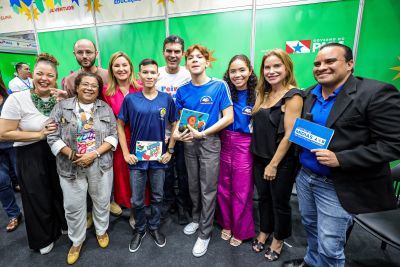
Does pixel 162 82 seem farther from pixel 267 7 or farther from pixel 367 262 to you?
pixel 367 262

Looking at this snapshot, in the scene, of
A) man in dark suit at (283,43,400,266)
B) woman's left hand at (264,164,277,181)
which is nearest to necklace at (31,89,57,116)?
woman's left hand at (264,164,277,181)

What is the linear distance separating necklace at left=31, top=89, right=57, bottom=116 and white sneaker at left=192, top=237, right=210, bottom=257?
1875mm

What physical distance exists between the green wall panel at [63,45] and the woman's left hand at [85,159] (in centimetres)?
328

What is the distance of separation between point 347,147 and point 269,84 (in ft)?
2.75

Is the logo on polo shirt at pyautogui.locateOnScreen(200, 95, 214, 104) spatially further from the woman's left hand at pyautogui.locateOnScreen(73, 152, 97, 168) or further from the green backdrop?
the green backdrop

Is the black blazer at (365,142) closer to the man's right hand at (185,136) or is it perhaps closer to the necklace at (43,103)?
the man's right hand at (185,136)

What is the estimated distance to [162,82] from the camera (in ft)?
8.30

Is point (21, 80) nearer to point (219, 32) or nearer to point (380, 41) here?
point (219, 32)

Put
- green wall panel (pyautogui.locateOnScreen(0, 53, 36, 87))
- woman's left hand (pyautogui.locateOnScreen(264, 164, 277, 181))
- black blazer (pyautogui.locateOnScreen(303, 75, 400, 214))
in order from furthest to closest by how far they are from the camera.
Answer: green wall panel (pyautogui.locateOnScreen(0, 53, 36, 87))
woman's left hand (pyautogui.locateOnScreen(264, 164, 277, 181))
black blazer (pyautogui.locateOnScreen(303, 75, 400, 214))

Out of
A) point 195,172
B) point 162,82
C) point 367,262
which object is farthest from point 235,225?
point 162,82

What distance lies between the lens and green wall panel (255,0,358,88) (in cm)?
288

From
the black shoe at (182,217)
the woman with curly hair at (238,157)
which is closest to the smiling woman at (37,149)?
the black shoe at (182,217)

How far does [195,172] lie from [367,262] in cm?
183

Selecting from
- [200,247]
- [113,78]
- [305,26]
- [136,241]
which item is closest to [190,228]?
[200,247]
